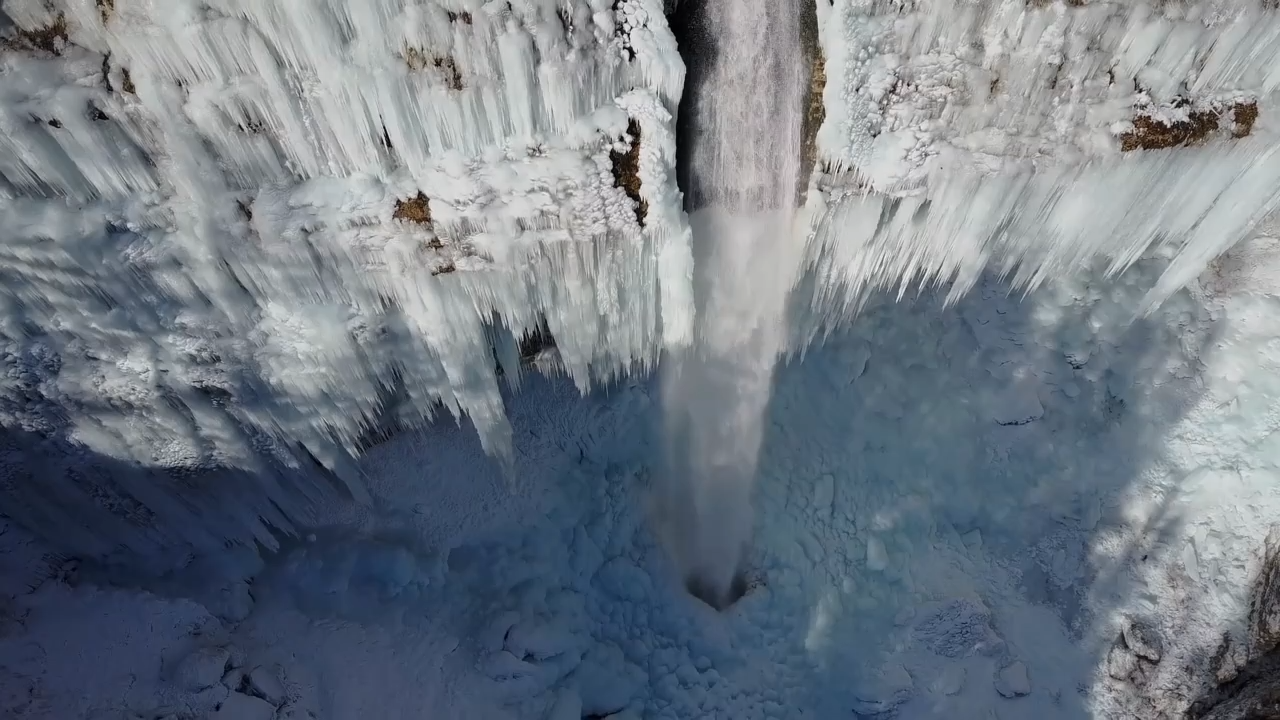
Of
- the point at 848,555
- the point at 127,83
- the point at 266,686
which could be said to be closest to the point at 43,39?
the point at 127,83

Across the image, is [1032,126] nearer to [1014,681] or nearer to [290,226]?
[1014,681]

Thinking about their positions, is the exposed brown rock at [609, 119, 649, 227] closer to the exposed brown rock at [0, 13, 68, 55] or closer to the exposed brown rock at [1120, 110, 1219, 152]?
the exposed brown rock at [0, 13, 68, 55]

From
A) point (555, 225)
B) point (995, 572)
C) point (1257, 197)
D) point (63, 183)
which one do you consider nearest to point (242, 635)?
point (63, 183)

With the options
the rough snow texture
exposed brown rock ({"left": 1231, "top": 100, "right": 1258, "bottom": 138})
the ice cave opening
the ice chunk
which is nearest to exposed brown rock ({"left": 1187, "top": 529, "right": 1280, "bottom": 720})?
the ice cave opening

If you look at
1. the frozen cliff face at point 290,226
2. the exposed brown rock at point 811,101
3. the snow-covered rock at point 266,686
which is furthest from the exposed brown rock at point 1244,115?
the snow-covered rock at point 266,686

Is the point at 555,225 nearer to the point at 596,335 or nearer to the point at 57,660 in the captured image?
the point at 596,335

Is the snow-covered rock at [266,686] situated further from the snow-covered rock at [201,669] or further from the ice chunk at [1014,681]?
the ice chunk at [1014,681]
